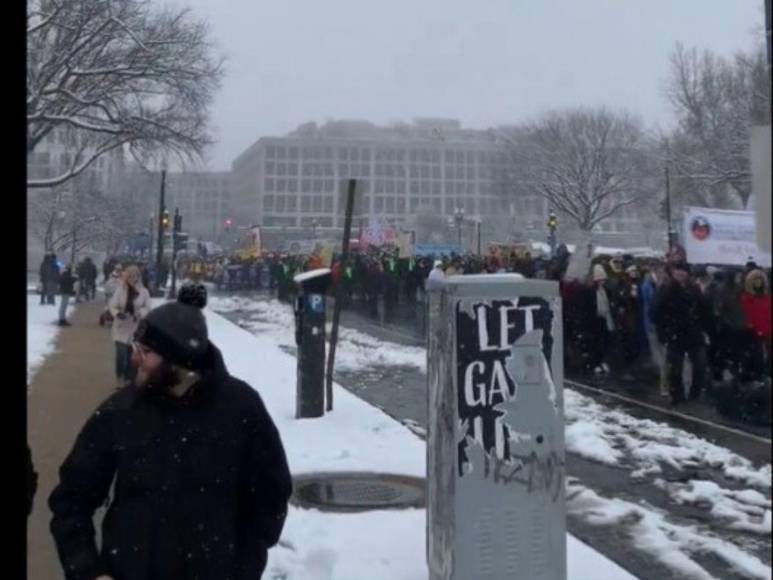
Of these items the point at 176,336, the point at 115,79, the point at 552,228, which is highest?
the point at 115,79

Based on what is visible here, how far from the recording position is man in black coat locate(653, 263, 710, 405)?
10.9 m

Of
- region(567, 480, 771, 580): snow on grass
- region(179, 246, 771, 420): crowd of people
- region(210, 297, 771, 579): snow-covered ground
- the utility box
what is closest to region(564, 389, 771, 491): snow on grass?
region(210, 297, 771, 579): snow-covered ground

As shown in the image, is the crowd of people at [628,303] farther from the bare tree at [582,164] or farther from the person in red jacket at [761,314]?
the person in red jacket at [761,314]

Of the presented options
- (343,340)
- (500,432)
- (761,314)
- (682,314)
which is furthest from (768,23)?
(343,340)

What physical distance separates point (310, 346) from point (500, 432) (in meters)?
5.81

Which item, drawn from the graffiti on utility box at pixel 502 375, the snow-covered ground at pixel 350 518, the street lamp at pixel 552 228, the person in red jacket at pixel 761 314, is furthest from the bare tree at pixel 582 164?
the person in red jacket at pixel 761 314

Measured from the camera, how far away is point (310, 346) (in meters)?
9.98

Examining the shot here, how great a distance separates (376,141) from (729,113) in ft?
29.8

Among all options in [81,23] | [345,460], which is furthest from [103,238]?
[345,460]

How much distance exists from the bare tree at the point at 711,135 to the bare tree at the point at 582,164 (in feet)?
3.49

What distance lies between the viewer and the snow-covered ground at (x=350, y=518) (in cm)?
543

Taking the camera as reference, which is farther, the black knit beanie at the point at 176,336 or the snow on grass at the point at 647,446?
the snow on grass at the point at 647,446

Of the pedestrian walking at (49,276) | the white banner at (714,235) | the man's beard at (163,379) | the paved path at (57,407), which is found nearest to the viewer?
the man's beard at (163,379)

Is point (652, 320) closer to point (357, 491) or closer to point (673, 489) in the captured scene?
point (673, 489)
